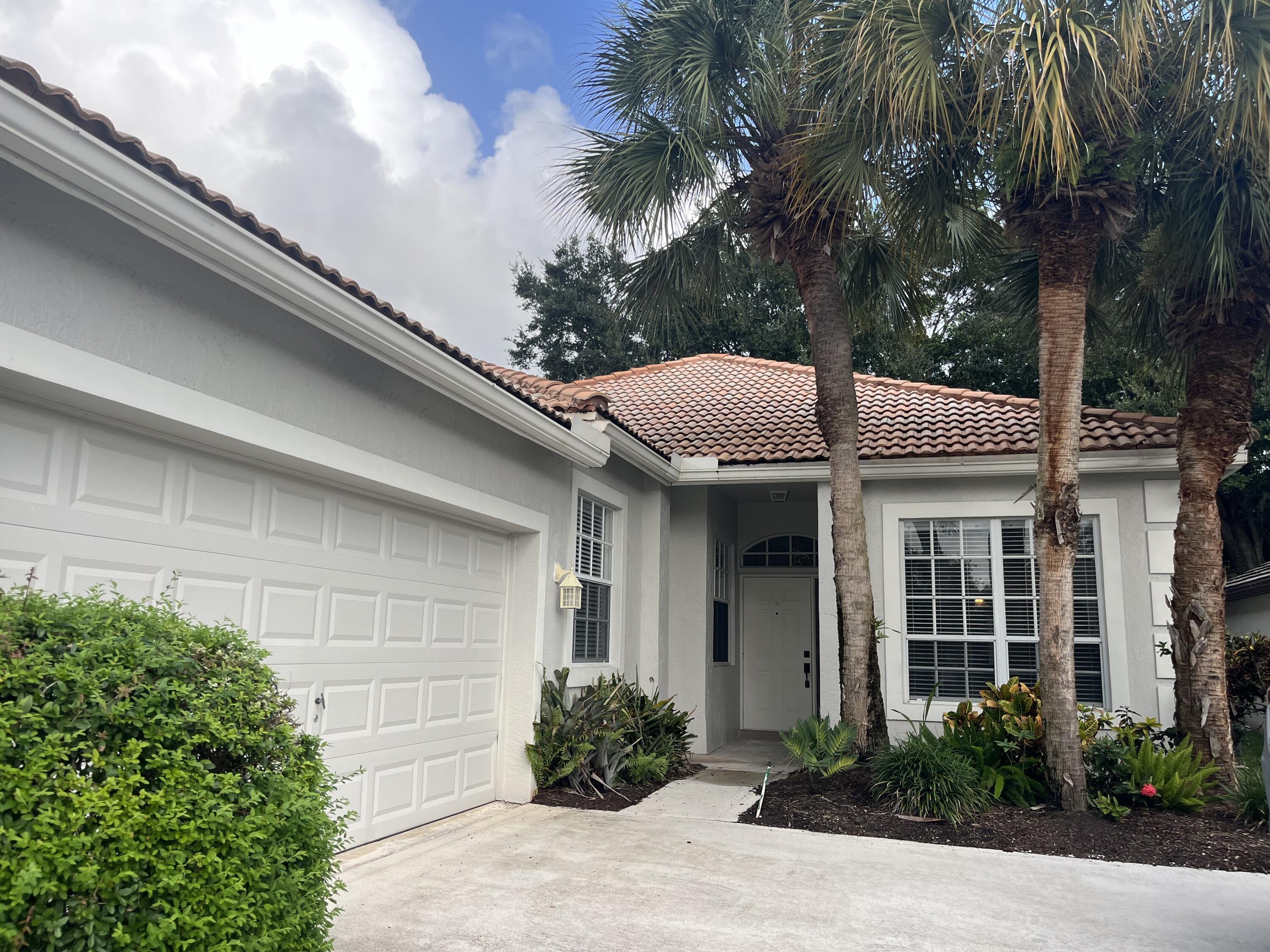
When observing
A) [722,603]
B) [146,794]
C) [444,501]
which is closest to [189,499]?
[444,501]

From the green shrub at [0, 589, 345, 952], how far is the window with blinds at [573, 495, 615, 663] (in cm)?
618

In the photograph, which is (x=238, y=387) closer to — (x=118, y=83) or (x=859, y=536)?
(x=859, y=536)

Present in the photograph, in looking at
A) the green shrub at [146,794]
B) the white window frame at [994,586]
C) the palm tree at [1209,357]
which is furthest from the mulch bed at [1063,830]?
the green shrub at [146,794]

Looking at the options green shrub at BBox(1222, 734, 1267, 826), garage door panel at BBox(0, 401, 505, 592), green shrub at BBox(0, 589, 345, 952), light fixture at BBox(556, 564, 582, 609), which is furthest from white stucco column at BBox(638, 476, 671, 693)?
green shrub at BBox(0, 589, 345, 952)

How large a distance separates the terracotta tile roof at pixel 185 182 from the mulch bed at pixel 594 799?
12.9ft

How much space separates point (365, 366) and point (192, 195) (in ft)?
6.48

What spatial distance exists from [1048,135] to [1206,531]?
3.71m

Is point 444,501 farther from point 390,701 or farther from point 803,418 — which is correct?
point 803,418

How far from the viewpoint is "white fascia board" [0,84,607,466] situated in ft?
11.1

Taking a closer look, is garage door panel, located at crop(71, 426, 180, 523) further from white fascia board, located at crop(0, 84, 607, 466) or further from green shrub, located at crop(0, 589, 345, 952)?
green shrub, located at crop(0, 589, 345, 952)

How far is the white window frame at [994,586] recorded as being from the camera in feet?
31.8

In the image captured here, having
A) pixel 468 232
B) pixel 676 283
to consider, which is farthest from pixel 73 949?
pixel 468 232

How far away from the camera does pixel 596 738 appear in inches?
335

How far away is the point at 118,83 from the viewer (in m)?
16.1
